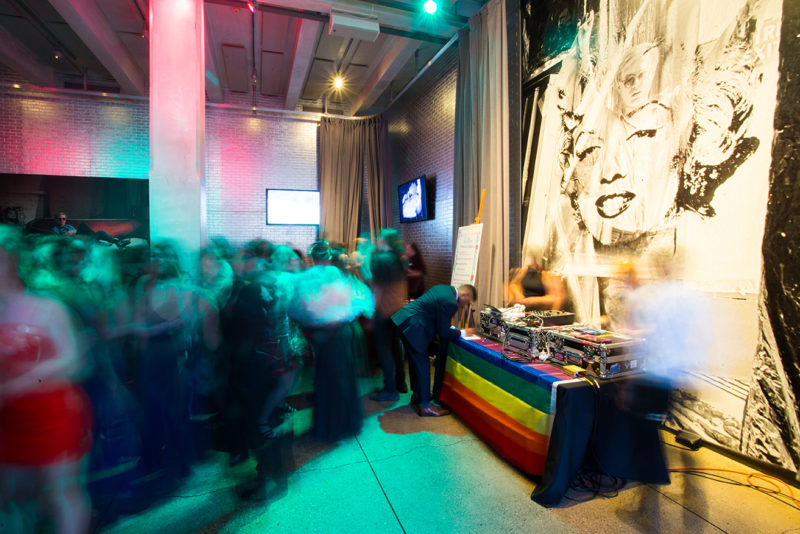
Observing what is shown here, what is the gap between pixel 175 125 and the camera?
171 inches

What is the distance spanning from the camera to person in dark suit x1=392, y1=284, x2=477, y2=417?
3393 mm

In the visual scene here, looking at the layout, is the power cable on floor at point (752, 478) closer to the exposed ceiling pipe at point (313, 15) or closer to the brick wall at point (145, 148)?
the exposed ceiling pipe at point (313, 15)

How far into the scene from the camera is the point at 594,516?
2.18 metres

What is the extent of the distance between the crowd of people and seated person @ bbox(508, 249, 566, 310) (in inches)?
34.1

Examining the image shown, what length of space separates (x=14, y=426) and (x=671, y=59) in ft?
14.2

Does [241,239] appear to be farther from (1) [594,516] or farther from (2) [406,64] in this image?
(1) [594,516]

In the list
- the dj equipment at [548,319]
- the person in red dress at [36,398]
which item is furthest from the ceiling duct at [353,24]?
the person in red dress at [36,398]

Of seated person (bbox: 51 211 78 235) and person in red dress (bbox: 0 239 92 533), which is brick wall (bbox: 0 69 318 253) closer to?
seated person (bbox: 51 211 78 235)

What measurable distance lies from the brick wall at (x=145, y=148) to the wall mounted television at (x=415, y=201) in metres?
2.17

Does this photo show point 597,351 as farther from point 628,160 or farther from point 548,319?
point 628,160

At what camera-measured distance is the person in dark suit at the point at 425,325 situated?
3.39m

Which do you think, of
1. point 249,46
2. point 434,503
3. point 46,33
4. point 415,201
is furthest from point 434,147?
point 46,33

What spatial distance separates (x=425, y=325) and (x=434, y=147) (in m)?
4.08

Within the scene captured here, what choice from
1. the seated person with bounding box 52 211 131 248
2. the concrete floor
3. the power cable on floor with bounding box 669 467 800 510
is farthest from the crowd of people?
the seated person with bounding box 52 211 131 248
